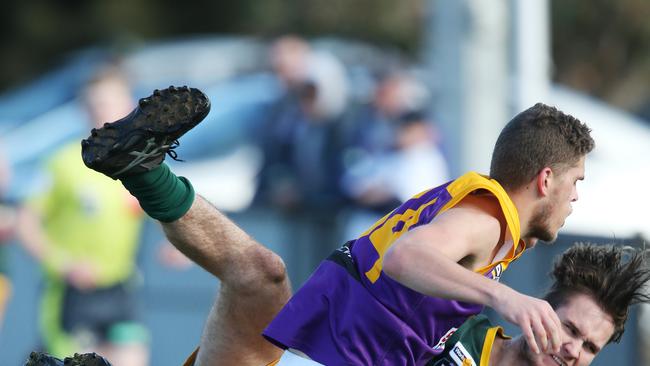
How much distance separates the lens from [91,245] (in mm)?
8805

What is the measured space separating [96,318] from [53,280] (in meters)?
0.46

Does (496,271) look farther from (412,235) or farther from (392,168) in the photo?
(392,168)

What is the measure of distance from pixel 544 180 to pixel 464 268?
1.75ft

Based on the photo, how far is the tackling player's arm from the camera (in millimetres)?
3959

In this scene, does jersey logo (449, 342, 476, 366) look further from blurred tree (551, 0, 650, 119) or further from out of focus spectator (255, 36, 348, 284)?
blurred tree (551, 0, 650, 119)

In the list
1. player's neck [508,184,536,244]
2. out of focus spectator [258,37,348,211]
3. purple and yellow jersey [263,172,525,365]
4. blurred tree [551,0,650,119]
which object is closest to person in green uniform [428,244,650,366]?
purple and yellow jersey [263,172,525,365]

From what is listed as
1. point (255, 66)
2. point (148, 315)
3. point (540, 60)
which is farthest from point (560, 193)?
point (255, 66)

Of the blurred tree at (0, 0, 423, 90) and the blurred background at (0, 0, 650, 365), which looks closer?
the blurred background at (0, 0, 650, 365)

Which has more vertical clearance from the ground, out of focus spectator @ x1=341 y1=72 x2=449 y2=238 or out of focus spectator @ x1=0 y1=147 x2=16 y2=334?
out of focus spectator @ x1=341 y1=72 x2=449 y2=238

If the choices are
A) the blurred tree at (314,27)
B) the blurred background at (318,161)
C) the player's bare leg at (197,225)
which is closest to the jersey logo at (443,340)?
the player's bare leg at (197,225)

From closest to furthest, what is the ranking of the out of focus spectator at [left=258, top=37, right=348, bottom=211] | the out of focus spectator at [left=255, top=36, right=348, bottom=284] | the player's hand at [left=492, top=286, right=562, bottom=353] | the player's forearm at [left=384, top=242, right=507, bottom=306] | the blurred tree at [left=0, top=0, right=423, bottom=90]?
the player's hand at [left=492, top=286, right=562, bottom=353], the player's forearm at [left=384, top=242, right=507, bottom=306], the out of focus spectator at [left=255, top=36, right=348, bottom=284], the out of focus spectator at [left=258, top=37, right=348, bottom=211], the blurred tree at [left=0, top=0, right=423, bottom=90]

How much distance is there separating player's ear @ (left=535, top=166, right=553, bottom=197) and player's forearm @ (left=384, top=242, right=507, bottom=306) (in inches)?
20.8

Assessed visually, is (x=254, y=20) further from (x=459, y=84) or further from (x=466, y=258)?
(x=466, y=258)

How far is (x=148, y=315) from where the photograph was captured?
9.55 m
